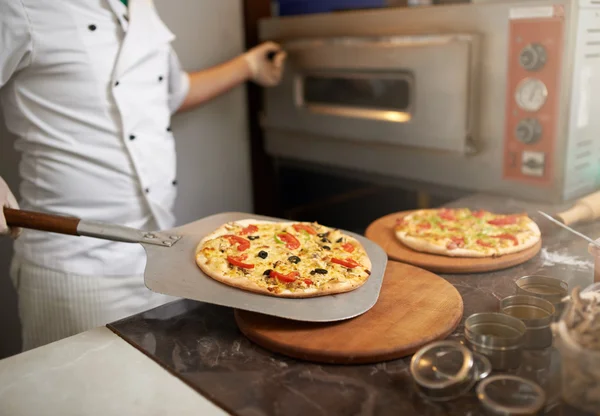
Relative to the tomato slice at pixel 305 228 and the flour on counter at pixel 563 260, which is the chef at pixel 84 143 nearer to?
the tomato slice at pixel 305 228

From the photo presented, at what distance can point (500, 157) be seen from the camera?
142cm

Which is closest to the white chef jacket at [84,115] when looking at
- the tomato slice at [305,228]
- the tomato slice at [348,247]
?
the tomato slice at [305,228]

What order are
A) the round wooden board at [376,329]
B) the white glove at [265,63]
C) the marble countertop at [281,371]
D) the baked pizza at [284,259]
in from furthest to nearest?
the white glove at [265,63] < the baked pizza at [284,259] < the round wooden board at [376,329] < the marble countertop at [281,371]

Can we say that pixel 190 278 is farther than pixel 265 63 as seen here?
No

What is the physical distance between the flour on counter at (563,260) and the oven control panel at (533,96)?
0.21 metres

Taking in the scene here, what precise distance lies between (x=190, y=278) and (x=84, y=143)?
54 centimetres

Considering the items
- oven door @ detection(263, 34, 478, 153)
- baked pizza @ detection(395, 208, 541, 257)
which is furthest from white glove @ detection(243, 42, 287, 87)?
baked pizza @ detection(395, 208, 541, 257)

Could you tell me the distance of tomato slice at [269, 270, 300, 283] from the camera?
98cm

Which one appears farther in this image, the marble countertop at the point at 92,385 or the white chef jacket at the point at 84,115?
the white chef jacket at the point at 84,115

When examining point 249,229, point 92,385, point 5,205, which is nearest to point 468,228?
point 249,229

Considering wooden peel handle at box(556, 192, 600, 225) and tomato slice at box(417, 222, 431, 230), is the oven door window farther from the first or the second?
wooden peel handle at box(556, 192, 600, 225)

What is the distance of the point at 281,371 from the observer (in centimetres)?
83

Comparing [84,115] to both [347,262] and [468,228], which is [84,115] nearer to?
[347,262]

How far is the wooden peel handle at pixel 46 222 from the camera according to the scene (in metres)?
1.01
